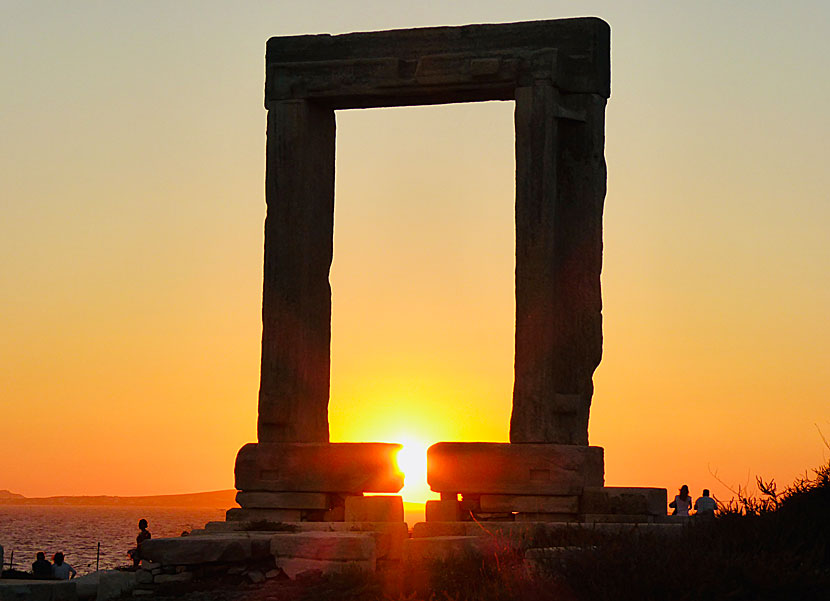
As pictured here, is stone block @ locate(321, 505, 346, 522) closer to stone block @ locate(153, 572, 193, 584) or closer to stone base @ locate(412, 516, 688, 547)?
stone base @ locate(412, 516, 688, 547)

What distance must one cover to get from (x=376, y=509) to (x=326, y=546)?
6.89 feet

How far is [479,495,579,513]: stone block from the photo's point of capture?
48.7 feet

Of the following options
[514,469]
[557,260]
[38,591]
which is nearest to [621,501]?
[514,469]

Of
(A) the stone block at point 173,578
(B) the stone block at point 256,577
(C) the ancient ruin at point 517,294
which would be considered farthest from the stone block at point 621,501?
(A) the stone block at point 173,578

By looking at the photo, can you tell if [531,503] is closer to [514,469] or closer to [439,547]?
[514,469]

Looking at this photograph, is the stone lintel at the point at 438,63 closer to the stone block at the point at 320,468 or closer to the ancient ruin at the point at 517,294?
the ancient ruin at the point at 517,294

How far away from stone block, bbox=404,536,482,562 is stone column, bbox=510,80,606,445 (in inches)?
85.8

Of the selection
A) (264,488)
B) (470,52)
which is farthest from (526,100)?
(264,488)

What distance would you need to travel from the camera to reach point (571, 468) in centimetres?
1495

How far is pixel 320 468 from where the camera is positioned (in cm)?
1570

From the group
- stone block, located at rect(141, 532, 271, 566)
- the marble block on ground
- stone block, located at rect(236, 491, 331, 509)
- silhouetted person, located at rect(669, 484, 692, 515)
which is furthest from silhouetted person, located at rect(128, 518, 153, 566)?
silhouetted person, located at rect(669, 484, 692, 515)

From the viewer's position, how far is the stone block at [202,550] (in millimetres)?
13555

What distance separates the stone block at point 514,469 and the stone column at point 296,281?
1.85 metres

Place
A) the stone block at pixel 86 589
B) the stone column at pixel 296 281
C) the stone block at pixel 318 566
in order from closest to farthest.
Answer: the stone block at pixel 318 566
the stone block at pixel 86 589
the stone column at pixel 296 281
